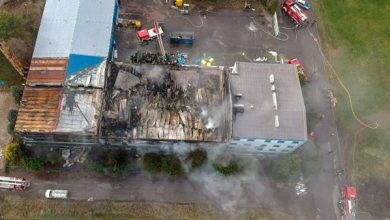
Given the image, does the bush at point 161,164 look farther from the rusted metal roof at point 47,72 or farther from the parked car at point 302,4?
the parked car at point 302,4

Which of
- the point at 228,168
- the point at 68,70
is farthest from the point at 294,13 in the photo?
the point at 68,70

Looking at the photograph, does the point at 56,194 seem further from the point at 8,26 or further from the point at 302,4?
the point at 302,4

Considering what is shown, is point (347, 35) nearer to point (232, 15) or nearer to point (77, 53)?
point (232, 15)

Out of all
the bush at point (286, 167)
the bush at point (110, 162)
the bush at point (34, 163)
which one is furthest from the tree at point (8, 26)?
the bush at point (286, 167)

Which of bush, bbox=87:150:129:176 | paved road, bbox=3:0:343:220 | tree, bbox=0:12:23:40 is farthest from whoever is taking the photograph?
paved road, bbox=3:0:343:220

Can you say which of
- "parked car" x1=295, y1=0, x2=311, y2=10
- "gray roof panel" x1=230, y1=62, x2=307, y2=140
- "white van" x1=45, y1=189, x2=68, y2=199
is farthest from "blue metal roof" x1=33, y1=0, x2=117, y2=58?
"parked car" x1=295, y1=0, x2=311, y2=10

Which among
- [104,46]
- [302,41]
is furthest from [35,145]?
[302,41]

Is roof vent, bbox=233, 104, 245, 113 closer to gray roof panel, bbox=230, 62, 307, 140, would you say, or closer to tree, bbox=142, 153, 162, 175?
gray roof panel, bbox=230, 62, 307, 140
